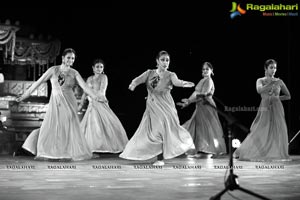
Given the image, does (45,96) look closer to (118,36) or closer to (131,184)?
(118,36)

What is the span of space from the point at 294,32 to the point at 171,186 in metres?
10.2

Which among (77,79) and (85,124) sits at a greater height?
(77,79)

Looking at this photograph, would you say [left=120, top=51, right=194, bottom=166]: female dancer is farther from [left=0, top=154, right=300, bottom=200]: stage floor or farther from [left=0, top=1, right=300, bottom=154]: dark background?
[left=0, top=1, right=300, bottom=154]: dark background

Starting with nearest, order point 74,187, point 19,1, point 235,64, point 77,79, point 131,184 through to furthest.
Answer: point 74,187 < point 131,184 < point 77,79 < point 19,1 < point 235,64

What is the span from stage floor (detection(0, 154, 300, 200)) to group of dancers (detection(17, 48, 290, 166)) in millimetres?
421

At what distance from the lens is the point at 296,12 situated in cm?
1388

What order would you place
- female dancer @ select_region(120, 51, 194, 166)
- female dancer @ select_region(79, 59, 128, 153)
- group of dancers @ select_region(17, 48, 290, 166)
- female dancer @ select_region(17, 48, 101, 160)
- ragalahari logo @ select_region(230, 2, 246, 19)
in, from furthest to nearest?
ragalahari logo @ select_region(230, 2, 246, 19), female dancer @ select_region(79, 59, 128, 153), female dancer @ select_region(17, 48, 101, 160), group of dancers @ select_region(17, 48, 290, 166), female dancer @ select_region(120, 51, 194, 166)

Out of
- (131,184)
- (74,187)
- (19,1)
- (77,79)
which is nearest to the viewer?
(74,187)

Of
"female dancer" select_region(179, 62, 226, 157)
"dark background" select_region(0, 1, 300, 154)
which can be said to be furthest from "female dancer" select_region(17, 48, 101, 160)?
"dark background" select_region(0, 1, 300, 154)

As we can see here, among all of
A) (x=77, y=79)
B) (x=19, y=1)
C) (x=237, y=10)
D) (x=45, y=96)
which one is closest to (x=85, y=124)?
(x=77, y=79)

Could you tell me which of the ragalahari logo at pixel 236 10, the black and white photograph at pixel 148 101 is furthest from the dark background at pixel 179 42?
the ragalahari logo at pixel 236 10

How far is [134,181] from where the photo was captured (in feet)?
18.0

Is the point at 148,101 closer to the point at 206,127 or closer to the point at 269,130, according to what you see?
the point at 206,127

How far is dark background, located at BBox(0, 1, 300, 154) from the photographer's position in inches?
563
